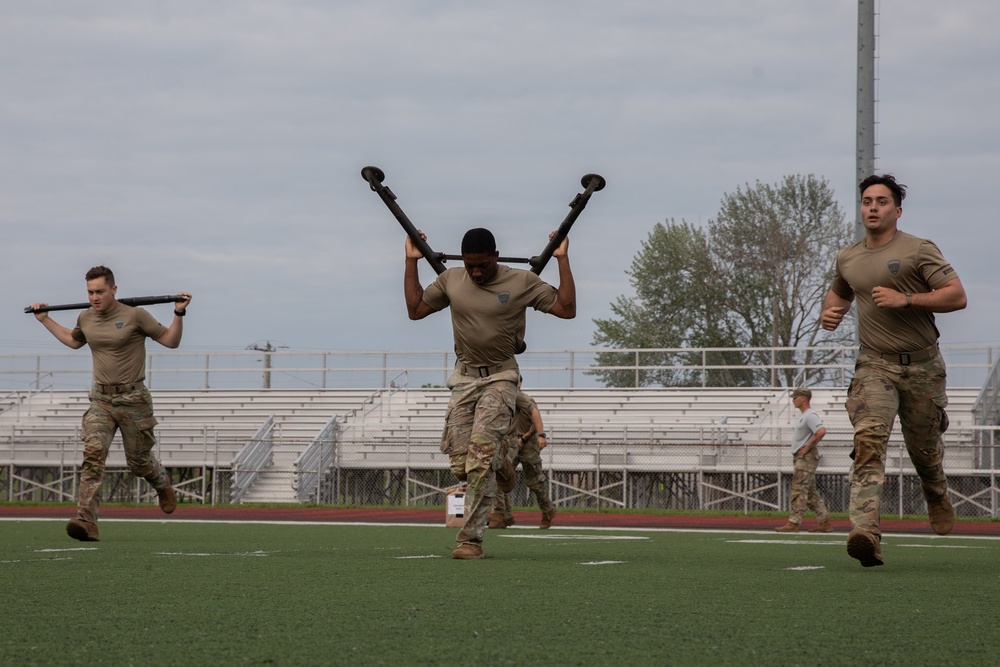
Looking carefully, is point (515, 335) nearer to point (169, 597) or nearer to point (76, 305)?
point (169, 597)

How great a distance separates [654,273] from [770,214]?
5.79 meters

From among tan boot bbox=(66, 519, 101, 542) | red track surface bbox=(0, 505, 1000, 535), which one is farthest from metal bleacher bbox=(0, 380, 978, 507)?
tan boot bbox=(66, 519, 101, 542)

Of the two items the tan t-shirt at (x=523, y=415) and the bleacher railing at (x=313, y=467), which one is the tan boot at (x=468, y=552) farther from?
the bleacher railing at (x=313, y=467)

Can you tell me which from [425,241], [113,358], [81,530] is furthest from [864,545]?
[113,358]

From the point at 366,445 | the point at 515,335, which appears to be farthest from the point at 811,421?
the point at 366,445

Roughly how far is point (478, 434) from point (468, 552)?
2.51 ft

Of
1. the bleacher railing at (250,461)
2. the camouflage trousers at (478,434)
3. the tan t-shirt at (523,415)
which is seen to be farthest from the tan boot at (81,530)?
the bleacher railing at (250,461)

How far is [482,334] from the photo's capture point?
8812mm

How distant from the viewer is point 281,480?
29.0 metres

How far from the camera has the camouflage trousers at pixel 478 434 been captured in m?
8.72

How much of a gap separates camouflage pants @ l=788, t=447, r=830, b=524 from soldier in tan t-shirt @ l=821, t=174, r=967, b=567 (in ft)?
27.1

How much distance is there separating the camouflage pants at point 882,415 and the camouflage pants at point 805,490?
825cm

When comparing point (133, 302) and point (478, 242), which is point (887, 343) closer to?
point (478, 242)

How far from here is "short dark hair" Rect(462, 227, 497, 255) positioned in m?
8.70
